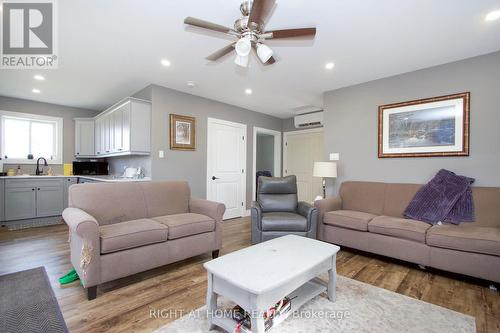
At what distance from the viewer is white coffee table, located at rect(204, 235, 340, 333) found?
1319 millimetres

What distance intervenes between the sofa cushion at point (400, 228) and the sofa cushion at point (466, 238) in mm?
76

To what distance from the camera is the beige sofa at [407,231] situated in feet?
7.14

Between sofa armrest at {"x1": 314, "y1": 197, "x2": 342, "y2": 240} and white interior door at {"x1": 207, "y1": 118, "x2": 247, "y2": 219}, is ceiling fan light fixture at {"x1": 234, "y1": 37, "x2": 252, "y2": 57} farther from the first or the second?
white interior door at {"x1": 207, "y1": 118, "x2": 247, "y2": 219}

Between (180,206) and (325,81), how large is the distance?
282 cm

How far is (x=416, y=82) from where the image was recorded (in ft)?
10.5

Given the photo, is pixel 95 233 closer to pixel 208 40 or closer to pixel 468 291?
pixel 208 40

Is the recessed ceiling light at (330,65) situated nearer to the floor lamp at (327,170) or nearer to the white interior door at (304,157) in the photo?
the floor lamp at (327,170)

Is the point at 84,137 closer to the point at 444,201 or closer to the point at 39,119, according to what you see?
the point at 39,119

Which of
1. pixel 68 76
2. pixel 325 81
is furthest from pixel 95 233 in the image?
pixel 325 81

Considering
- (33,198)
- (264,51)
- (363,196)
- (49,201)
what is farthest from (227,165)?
(33,198)

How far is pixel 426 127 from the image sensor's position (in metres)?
3.10

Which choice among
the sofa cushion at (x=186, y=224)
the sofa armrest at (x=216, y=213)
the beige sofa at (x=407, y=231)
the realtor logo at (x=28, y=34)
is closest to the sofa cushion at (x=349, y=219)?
the beige sofa at (x=407, y=231)

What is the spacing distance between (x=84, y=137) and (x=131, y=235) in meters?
4.27

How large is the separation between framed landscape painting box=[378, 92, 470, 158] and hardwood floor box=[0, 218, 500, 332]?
1489mm
